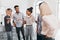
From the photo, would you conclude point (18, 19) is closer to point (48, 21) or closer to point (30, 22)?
point (30, 22)

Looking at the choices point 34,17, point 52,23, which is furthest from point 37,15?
point 52,23

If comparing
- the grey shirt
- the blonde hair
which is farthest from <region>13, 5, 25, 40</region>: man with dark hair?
the blonde hair

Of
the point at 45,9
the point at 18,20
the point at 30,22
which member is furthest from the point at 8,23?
the point at 45,9

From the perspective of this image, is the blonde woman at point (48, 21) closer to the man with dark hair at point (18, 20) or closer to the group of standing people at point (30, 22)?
the group of standing people at point (30, 22)

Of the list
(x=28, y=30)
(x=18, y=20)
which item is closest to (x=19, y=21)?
(x=18, y=20)

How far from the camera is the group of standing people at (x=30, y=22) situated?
3.64 feet

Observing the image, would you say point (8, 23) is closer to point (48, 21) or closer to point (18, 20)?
point (18, 20)

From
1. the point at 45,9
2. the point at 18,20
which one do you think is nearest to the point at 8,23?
the point at 18,20

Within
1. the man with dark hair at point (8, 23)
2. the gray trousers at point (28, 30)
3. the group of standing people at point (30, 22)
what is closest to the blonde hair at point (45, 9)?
the group of standing people at point (30, 22)

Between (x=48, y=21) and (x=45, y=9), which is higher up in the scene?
(x=45, y=9)

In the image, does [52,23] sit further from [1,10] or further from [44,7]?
[1,10]

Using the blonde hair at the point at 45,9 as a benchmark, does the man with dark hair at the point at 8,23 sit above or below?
below

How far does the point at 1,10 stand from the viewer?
1090 millimetres

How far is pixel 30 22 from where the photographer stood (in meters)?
1.14
